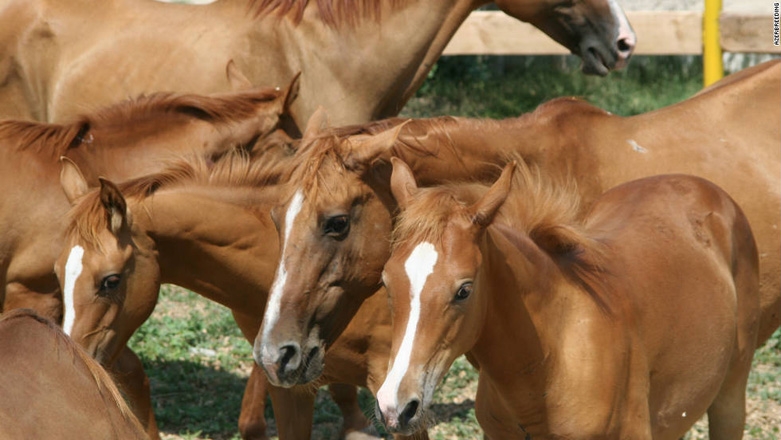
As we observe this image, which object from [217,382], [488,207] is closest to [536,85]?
[217,382]

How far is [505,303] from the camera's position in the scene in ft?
10.7

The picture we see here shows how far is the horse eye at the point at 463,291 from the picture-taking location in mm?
2992

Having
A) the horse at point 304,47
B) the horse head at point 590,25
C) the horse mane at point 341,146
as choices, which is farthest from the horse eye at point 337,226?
the horse head at point 590,25

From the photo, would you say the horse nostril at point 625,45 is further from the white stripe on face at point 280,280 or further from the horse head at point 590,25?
the white stripe on face at point 280,280

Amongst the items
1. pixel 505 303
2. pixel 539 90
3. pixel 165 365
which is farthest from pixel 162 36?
pixel 539 90

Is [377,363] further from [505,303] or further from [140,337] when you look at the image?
[140,337]

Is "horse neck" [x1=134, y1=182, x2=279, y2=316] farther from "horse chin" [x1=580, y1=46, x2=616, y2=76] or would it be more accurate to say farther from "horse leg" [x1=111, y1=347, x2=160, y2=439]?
"horse chin" [x1=580, y1=46, x2=616, y2=76]

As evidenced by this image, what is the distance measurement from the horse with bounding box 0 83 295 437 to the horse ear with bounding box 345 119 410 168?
38.6 inches

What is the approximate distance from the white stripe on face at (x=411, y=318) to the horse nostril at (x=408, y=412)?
0.03 m

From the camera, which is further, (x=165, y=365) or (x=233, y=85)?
(x=165, y=365)

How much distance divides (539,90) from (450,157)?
7123 mm

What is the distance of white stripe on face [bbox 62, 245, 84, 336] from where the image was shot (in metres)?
3.70

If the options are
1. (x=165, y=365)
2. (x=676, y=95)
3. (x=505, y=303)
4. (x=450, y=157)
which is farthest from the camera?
(x=676, y=95)

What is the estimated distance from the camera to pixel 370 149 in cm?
369
